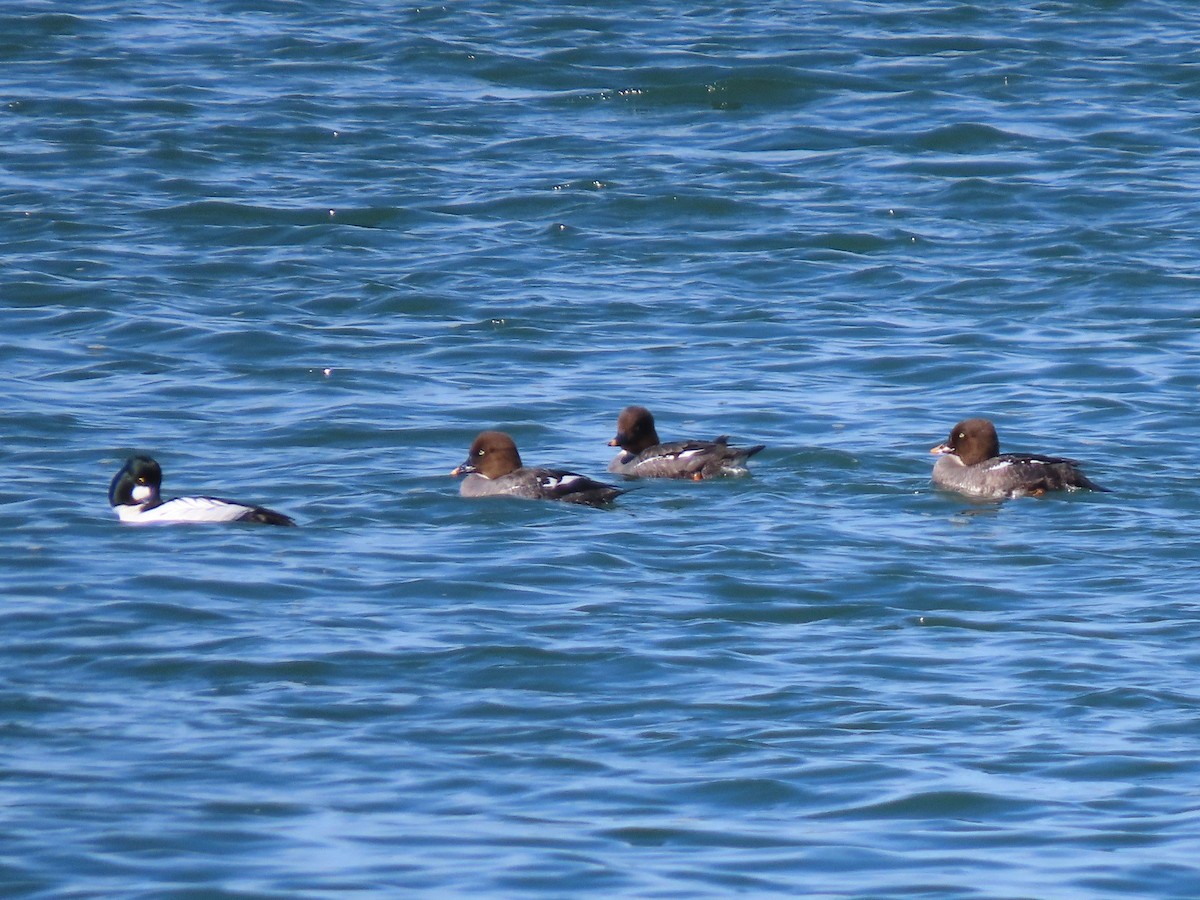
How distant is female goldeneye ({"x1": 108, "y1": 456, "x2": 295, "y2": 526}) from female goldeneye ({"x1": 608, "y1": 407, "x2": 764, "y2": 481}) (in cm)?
270

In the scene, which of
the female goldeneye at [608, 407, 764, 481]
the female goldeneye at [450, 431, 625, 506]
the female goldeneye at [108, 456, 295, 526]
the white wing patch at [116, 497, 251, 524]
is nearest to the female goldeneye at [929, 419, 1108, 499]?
the female goldeneye at [608, 407, 764, 481]

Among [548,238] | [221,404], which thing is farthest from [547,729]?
[548,238]

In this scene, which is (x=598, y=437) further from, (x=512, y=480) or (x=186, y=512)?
(x=186, y=512)

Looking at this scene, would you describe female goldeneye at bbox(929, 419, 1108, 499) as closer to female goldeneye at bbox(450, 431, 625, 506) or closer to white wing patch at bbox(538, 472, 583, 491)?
female goldeneye at bbox(450, 431, 625, 506)

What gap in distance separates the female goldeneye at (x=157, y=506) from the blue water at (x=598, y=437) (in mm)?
158

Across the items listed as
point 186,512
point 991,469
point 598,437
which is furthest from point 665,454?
point 186,512

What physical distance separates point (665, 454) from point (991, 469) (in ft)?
7.10

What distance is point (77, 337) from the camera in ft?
58.5

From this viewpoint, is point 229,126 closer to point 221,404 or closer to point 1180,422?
point 221,404

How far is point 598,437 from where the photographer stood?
15.7 metres

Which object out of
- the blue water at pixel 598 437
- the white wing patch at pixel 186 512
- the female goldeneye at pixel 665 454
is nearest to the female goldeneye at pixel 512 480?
the blue water at pixel 598 437

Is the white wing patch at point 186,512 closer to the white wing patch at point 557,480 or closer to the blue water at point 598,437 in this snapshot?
the blue water at point 598,437

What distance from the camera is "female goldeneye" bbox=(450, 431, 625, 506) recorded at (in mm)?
13891

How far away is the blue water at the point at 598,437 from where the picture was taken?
27.9 feet
